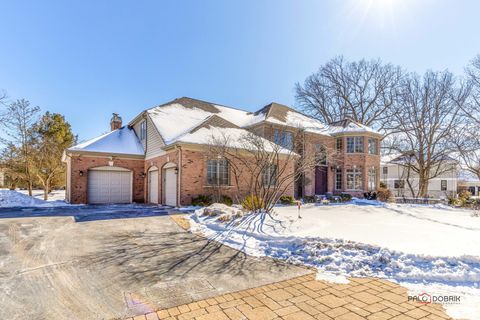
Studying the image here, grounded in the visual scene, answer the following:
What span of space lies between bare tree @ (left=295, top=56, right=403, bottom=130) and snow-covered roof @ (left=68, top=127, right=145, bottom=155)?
20781 millimetres

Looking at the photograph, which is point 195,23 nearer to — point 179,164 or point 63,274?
point 179,164

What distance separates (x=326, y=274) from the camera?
Result: 4.18 m

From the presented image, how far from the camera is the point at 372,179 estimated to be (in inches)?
861

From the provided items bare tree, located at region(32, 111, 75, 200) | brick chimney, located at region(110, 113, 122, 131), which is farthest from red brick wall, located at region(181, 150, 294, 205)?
bare tree, located at region(32, 111, 75, 200)

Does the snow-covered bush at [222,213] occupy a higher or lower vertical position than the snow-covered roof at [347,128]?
lower

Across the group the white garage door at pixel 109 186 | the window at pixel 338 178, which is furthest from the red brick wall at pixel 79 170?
the window at pixel 338 178

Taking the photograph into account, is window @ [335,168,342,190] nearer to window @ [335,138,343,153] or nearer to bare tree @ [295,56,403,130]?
window @ [335,138,343,153]

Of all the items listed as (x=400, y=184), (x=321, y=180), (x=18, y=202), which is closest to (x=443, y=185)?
(x=400, y=184)

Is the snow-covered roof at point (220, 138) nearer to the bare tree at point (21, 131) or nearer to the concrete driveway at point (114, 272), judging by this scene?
the concrete driveway at point (114, 272)

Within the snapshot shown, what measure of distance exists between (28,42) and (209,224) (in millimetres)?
11030

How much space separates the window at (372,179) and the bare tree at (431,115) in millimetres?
4176

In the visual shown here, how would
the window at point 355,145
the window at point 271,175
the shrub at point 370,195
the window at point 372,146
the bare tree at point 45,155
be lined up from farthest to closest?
the window at point 372,146 → the window at point 355,145 → the shrub at point 370,195 → the bare tree at point 45,155 → the window at point 271,175

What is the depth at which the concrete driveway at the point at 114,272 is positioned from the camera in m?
3.18

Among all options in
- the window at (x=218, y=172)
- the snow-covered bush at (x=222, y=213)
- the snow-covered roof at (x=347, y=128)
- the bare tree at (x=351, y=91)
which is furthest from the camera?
the bare tree at (x=351, y=91)
